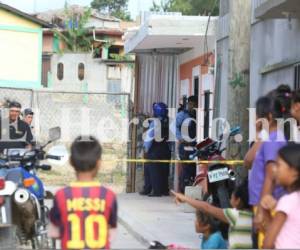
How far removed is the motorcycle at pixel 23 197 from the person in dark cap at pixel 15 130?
1866 mm

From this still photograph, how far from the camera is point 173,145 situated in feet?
46.9

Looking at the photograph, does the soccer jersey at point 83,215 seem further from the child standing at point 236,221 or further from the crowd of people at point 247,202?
the child standing at point 236,221

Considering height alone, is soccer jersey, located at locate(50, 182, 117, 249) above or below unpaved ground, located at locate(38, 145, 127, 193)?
above

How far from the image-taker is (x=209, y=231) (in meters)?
6.51

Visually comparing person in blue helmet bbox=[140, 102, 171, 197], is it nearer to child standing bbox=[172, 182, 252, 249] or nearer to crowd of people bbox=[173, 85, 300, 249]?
crowd of people bbox=[173, 85, 300, 249]

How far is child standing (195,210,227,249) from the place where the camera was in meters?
6.29

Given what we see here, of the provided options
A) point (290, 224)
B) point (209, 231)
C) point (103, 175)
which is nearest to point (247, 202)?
point (209, 231)

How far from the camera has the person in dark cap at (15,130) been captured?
9789mm

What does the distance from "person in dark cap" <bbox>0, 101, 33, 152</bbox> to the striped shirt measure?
4.42m

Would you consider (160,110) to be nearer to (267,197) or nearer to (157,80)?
(157,80)

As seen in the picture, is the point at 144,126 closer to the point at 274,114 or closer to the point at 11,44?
the point at 274,114

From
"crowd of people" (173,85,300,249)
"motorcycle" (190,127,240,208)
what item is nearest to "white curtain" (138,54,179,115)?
"motorcycle" (190,127,240,208)

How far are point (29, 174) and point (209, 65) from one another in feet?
21.3

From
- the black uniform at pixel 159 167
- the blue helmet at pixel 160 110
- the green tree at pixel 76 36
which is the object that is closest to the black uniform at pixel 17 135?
the blue helmet at pixel 160 110
